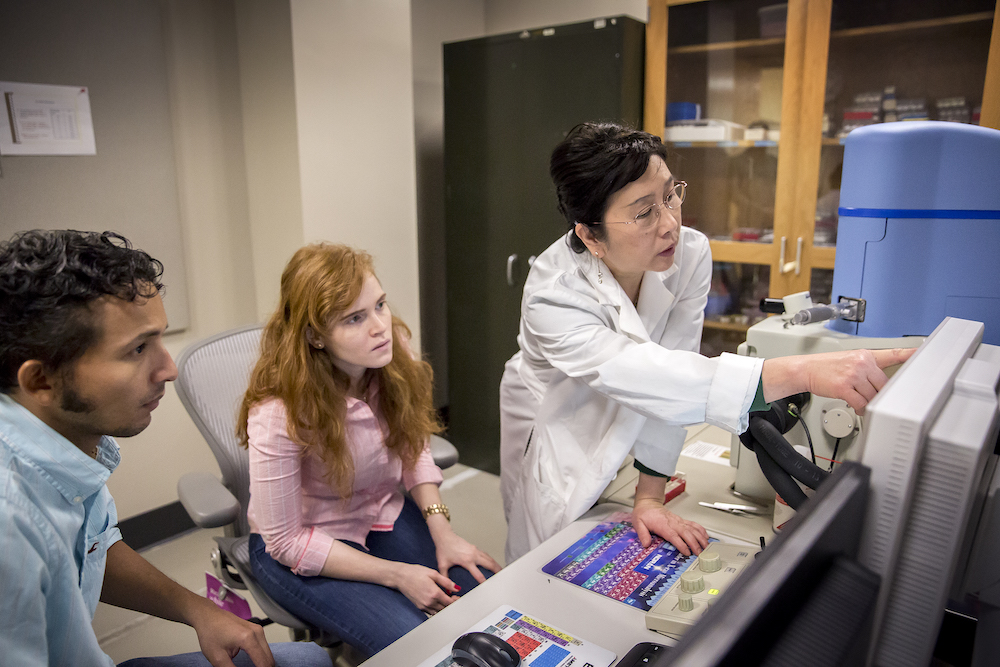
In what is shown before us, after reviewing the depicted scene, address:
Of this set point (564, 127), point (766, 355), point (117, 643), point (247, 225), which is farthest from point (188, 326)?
point (766, 355)

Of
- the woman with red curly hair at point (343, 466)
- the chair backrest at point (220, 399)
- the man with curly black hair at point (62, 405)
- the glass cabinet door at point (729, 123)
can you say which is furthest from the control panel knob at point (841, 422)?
the glass cabinet door at point (729, 123)

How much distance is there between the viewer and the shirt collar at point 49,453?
77 centimetres

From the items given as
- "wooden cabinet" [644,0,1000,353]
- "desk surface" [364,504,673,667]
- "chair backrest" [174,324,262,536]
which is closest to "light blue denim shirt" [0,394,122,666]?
"desk surface" [364,504,673,667]

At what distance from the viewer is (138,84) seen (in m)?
2.29

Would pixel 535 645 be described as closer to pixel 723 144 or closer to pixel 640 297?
pixel 640 297

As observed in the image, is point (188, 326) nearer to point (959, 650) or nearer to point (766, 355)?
point (766, 355)

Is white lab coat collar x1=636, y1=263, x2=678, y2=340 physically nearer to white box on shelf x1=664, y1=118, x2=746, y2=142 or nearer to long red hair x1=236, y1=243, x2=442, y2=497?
long red hair x1=236, y1=243, x2=442, y2=497

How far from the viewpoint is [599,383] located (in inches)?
41.8

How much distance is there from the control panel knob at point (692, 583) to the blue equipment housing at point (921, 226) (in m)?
0.58

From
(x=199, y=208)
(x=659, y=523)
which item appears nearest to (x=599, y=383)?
(x=659, y=523)

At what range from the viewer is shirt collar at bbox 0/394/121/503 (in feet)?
2.52

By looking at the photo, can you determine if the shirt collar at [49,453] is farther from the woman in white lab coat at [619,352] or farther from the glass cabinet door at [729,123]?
the glass cabinet door at [729,123]

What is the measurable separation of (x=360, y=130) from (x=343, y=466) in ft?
5.51

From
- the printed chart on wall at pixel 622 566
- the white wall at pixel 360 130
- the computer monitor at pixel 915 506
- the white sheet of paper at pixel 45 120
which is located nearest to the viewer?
the computer monitor at pixel 915 506
